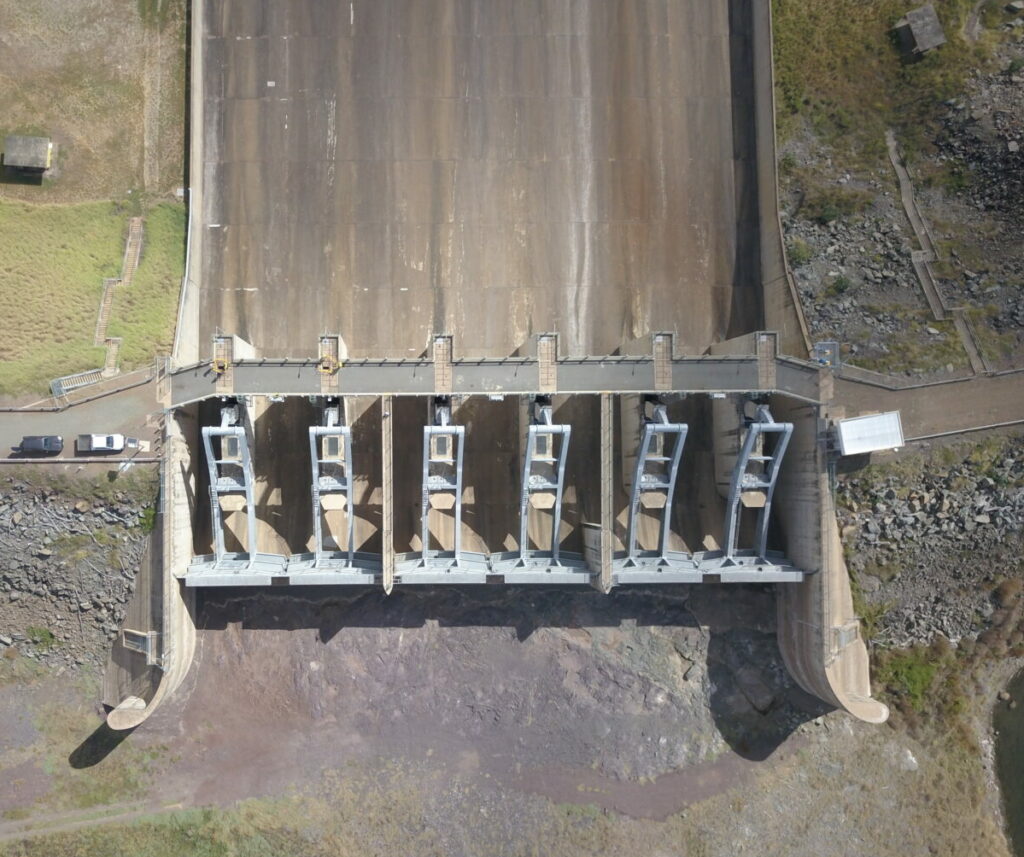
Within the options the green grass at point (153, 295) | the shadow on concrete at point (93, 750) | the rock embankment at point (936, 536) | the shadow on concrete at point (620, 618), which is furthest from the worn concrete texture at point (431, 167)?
the shadow on concrete at point (93, 750)

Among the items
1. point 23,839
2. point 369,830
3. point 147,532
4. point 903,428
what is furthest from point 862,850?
point 23,839

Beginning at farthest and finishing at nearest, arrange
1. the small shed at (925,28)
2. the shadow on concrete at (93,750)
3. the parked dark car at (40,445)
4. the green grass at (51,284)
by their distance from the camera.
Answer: the small shed at (925,28) < the green grass at (51,284) < the shadow on concrete at (93,750) < the parked dark car at (40,445)

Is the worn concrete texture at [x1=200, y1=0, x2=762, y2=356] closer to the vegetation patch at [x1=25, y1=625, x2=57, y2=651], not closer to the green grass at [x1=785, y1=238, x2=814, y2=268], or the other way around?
the green grass at [x1=785, y1=238, x2=814, y2=268]

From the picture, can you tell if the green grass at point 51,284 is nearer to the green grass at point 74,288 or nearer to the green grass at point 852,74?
the green grass at point 74,288

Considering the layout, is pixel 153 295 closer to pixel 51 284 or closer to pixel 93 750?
pixel 51 284

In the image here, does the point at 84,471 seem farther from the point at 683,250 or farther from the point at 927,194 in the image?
the point at 927,194

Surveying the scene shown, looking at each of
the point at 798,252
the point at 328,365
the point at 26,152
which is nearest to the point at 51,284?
the point at 26,152
